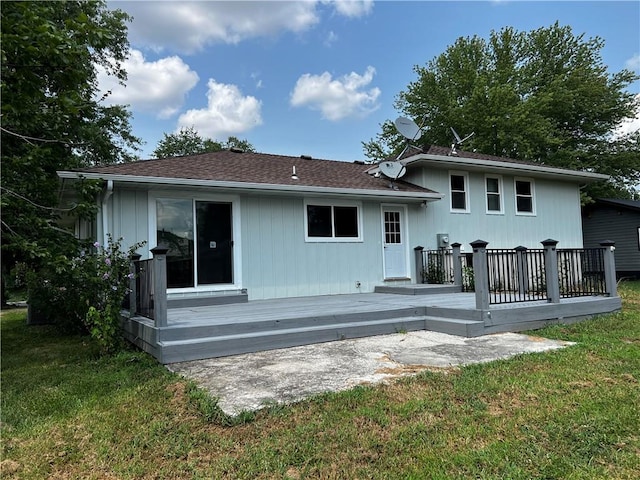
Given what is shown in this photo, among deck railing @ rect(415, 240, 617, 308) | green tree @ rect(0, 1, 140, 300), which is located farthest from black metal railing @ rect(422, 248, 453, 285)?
green tree @ rect(0, 1, 140, 300)

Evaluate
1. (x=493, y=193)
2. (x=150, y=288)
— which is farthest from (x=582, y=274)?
(x=150, y=288)

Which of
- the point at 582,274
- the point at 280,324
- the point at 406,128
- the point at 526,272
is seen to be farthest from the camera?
the point at 406,128

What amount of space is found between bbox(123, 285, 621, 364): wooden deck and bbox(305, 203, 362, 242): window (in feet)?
6.50

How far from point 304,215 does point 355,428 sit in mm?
6318

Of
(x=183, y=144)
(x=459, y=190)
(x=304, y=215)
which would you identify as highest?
(x=183, y=144)

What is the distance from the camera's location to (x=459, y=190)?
11320mm

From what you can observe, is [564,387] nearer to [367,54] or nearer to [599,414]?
[599,414]

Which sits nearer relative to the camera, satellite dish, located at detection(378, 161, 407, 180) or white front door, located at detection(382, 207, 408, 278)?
white front door, located at detection(382, 207, 408, 278)

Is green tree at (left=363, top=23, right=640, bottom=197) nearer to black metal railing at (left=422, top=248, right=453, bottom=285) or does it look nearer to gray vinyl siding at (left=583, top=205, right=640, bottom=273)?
gray vinyl siding at (left=583, top=205, right=640, bottom=273)

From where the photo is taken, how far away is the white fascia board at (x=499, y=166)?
10.5m

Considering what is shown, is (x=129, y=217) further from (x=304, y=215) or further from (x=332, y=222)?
(x=332, y=222)

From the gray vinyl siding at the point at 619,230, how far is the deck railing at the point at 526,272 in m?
11.6

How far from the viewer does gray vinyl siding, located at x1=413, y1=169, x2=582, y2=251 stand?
10.9m

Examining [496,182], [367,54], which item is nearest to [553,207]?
[496,182]
